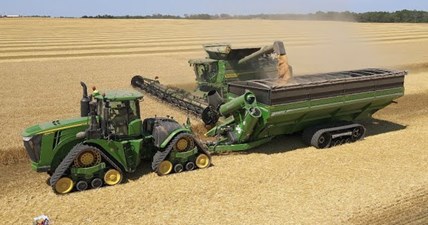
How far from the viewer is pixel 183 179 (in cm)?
1028

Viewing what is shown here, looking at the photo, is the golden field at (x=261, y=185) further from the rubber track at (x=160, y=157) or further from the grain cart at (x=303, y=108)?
the grain cart at (x=303, y=108)

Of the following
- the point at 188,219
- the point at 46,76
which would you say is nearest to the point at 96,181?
the point at 188,219

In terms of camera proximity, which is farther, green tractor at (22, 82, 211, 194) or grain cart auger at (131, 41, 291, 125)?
grain cart auger at (131, 41, 291, 125)

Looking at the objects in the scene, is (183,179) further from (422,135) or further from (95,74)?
(95,74)

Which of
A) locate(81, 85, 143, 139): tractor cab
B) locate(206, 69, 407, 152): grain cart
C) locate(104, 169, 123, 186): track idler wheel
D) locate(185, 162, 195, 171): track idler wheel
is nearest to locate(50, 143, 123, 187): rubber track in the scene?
locate(81, 85, 143, 139): tractor cab

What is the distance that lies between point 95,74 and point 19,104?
810cm

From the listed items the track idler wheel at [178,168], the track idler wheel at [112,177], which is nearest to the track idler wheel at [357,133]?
the track idler wheel at [178,168]

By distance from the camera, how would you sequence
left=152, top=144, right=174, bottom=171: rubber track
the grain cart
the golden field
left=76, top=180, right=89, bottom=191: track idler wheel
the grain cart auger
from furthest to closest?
the grain cart auger → the grain cart → left=152, top=144, right=174, bottom=171: rubber track → left=76, top=180, right=89, bottom=191: track idler wheel → the golden field

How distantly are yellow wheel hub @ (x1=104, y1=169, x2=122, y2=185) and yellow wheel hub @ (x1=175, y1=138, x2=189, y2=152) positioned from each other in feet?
4.98

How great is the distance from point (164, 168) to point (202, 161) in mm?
1030

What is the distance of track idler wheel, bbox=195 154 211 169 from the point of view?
10.9m

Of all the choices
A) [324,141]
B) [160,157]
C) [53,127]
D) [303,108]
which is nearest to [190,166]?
[160,157]

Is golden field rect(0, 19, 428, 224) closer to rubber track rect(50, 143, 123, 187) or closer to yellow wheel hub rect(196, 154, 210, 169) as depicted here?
yellow wheel hub rect(196, 154, 210, 169)

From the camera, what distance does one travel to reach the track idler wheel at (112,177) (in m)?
9.80
